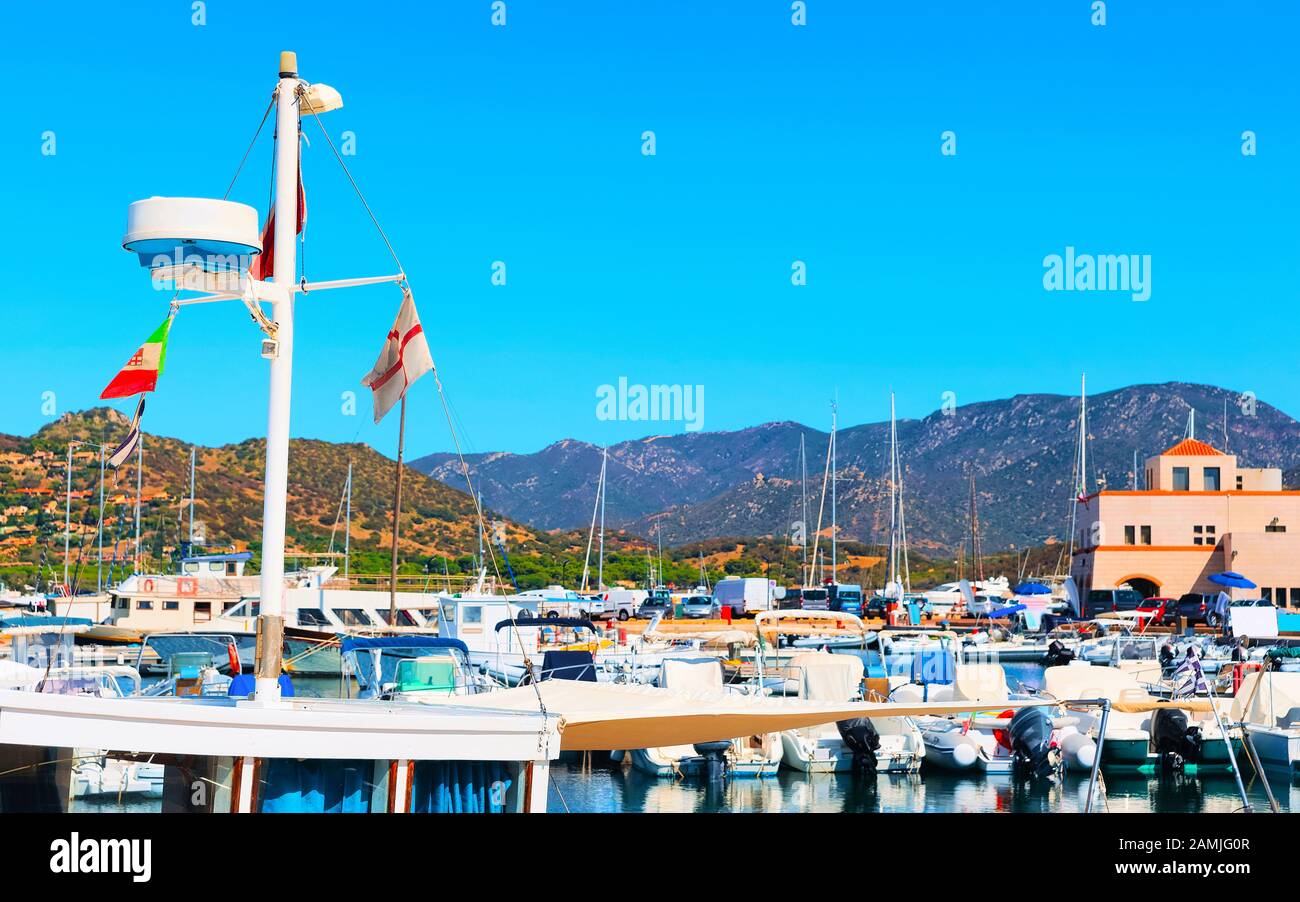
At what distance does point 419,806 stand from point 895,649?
4079cm

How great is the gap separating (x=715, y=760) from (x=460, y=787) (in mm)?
17324

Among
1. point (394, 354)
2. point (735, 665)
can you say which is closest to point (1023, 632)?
point (735, 665)

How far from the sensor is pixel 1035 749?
2555 cm

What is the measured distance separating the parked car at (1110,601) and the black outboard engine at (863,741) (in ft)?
162

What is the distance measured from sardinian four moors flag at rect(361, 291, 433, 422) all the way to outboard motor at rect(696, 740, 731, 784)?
15.5 m

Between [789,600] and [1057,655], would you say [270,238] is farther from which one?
[789,600]

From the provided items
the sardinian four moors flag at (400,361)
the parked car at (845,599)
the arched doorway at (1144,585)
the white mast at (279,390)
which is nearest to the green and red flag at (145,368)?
the white mast at (279,390)

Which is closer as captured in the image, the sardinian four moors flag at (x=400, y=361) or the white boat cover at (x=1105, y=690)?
the sardinian four moors flag at (x=400, y=361)

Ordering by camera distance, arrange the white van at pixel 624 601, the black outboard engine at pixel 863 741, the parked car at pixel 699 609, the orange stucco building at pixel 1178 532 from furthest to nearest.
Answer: the orange stucco building at pixel 1178 532
the parked car at pixel 699 609
the white van at pixel 624 601
the black outboard engine at pixel 863 741

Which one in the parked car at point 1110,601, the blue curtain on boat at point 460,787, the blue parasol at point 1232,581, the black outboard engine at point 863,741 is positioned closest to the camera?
A: the blue curtain on boat at point 460,787

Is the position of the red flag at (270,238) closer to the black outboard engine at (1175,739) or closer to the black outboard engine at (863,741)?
the black outboard engine at (863,741)

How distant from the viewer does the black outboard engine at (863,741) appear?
86.9 feet

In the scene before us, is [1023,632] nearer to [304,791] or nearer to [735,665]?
[735,665]
